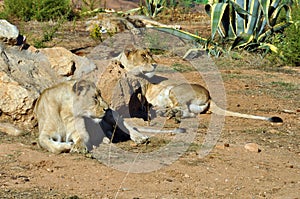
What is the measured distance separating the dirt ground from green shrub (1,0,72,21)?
28.6ft

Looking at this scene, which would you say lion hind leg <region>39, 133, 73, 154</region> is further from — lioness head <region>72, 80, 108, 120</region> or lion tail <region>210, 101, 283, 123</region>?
lion tail <region>210, 101, 283, 123</region>

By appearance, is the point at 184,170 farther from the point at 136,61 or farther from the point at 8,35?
the point at 8,35

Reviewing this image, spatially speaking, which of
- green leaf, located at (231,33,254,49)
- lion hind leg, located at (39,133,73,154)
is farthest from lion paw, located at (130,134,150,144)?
green leaf, located at (231,33,254,49)

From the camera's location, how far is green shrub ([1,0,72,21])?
1528cm

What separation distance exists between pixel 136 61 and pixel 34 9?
28.6 feet

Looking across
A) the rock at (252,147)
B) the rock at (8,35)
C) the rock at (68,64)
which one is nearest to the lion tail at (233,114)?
the rock at (252,147)

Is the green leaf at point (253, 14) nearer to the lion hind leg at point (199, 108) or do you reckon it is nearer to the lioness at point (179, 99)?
the lioness at point (179, 99)

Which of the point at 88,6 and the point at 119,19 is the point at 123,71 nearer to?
the point at 119,19

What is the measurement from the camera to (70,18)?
16.4m

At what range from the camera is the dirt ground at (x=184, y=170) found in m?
Answer: 4.70

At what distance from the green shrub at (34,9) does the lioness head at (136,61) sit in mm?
8220

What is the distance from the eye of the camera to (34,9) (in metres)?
15.4

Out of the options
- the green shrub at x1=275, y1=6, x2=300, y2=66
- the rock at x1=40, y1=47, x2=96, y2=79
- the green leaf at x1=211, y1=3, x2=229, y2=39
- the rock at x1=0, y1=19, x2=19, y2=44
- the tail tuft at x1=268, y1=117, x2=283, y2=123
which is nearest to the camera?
the rock at x1=0, y1=19, x2=19, y2=44

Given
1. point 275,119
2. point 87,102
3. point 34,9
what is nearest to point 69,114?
point 87,102
